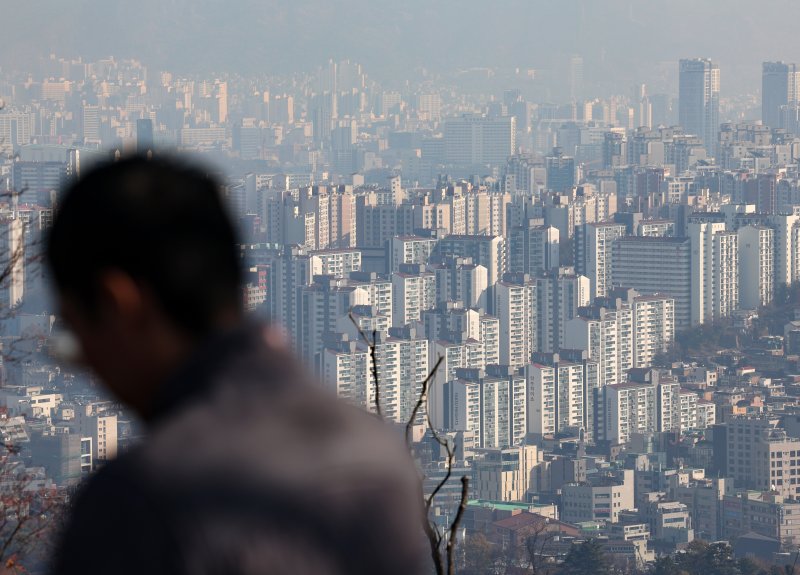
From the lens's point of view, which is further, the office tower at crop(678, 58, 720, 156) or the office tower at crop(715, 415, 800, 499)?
the office tower at crop(678, 58, 720, 156)

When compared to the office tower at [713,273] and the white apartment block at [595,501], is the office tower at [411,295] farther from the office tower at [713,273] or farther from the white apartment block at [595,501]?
the white apartment block at [595,501]

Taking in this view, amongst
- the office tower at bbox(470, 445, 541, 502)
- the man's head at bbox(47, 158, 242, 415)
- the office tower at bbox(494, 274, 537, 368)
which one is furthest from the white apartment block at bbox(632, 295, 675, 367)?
the man's head at bbox(47, 158, 242, 415)

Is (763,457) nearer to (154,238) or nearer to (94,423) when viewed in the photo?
(94,423)

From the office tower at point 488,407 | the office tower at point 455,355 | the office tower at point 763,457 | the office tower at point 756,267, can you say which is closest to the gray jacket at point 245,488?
the office tower at point 763,457

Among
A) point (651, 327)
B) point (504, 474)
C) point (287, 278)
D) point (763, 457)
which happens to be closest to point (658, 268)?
point (651, 327)

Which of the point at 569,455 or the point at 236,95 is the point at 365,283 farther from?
the point at 236,95

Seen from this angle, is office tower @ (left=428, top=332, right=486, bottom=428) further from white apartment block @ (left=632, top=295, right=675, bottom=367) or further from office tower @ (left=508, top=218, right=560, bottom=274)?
office tower @ (left=508, top=218, right=560, bottom=274)

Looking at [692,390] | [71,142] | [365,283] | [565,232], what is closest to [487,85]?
[71,142]
